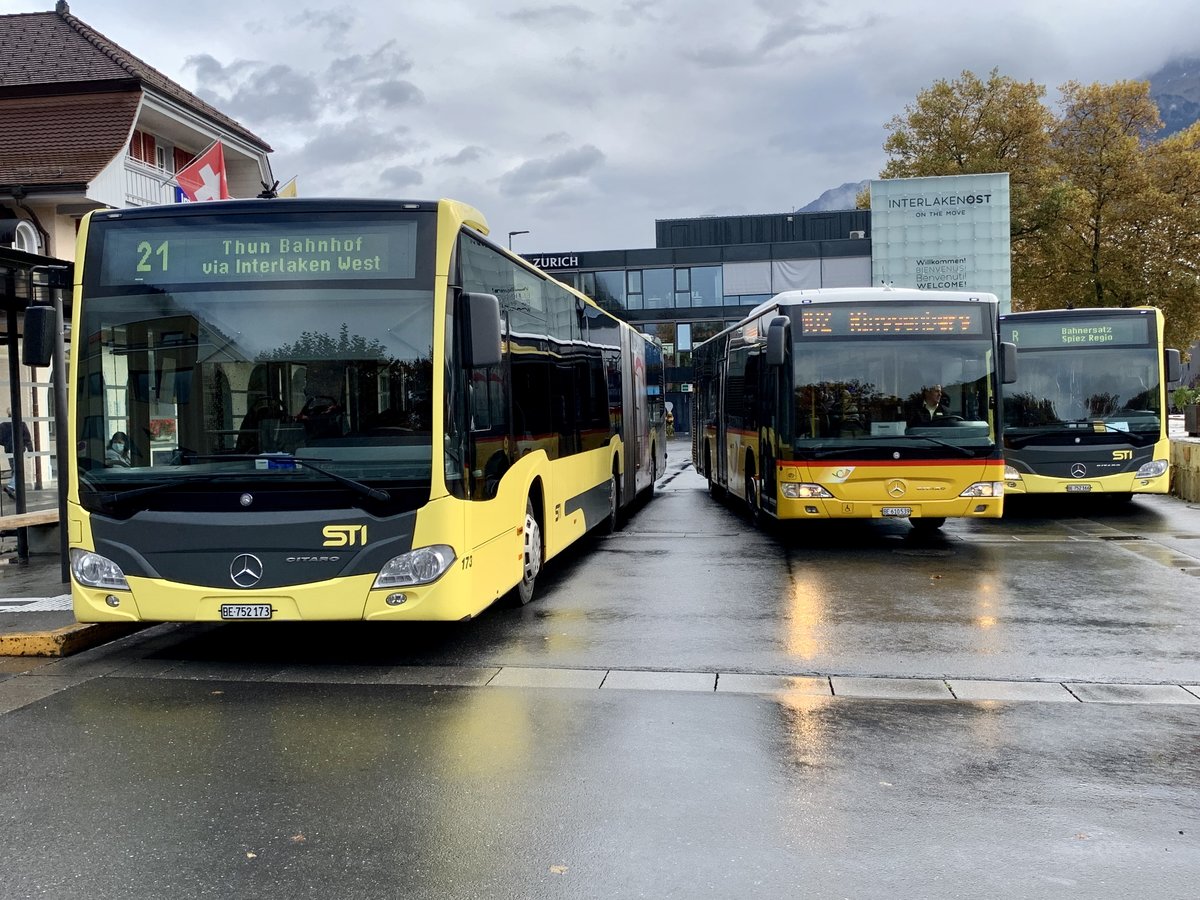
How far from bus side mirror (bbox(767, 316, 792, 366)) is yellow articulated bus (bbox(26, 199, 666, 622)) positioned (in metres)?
6.16

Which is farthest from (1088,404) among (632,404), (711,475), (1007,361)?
(711,475)

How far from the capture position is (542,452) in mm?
10016

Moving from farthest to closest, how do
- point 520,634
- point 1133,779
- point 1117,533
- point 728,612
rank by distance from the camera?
point 1117,533 → point 728,612 → point 520,634 → point 1133,779

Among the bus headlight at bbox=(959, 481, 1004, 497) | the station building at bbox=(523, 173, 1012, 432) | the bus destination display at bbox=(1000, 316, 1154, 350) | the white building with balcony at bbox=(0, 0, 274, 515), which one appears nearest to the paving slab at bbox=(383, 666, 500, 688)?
the bus headlight at bbox=(959, 481, 1004, 497)

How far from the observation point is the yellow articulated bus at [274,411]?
7105 mm

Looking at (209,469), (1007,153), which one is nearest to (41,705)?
(209,469)

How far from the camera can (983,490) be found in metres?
12.9

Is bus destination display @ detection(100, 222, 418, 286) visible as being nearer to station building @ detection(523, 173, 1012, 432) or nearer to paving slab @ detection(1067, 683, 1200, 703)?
paving slab @ detection(1067, 683, 1200, 703)

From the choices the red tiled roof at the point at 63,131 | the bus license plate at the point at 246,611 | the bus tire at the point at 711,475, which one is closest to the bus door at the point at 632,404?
the bus tire at the point at 711,475

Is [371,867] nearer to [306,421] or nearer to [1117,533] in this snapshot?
[306,421]

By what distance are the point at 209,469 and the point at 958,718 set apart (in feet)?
15.2

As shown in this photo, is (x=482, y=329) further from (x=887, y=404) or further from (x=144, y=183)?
(x=144, y=183)

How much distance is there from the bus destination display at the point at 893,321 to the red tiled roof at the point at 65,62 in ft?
52.2

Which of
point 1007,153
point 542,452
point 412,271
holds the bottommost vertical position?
point 542,452
